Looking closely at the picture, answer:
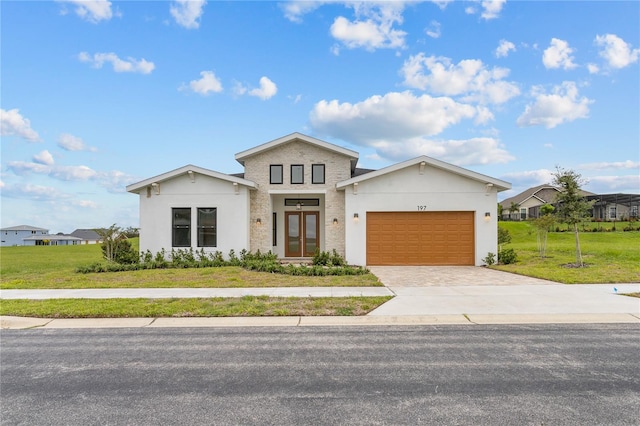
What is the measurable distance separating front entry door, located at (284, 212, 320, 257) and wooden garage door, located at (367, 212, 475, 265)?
3277 mm

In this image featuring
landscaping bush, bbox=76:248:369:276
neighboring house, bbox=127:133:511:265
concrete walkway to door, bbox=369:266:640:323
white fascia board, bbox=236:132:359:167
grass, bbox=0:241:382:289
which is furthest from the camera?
white fascia board, bbox=236:132:359:167

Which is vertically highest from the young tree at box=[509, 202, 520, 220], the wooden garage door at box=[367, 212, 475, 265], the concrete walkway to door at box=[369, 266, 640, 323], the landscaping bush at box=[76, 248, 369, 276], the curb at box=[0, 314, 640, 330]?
the young tree at box=[509, 202, 520, 220]

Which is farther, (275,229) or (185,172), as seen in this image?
(275,229)

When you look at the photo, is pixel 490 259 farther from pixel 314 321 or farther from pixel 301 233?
pixel 314 321

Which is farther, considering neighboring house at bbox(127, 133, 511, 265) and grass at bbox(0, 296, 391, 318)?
neighboring house at bbox(127, 133, 511, 265)

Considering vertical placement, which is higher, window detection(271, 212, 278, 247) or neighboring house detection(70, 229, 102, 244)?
window detection(271, 212, 278, 247)

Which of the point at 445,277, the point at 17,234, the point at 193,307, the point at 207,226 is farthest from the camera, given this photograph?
the point at 17,234

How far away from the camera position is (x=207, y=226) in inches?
647

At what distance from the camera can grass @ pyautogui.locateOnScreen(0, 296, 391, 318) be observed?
711 centimetres

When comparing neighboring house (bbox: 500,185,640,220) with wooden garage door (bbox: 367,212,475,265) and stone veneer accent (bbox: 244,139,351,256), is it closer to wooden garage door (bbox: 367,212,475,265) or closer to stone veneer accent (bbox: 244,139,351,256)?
wooden garage door (bbox: 367,212,475,265)

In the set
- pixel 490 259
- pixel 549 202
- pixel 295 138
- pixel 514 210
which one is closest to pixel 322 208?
pixel 295 138

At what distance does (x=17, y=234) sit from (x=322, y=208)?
122 meters

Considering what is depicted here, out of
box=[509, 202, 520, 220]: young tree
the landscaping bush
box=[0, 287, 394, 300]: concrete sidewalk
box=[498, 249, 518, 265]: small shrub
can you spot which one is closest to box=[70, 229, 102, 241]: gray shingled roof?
the landscaping bush

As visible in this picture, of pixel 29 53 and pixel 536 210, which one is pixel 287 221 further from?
pixel 536 210
